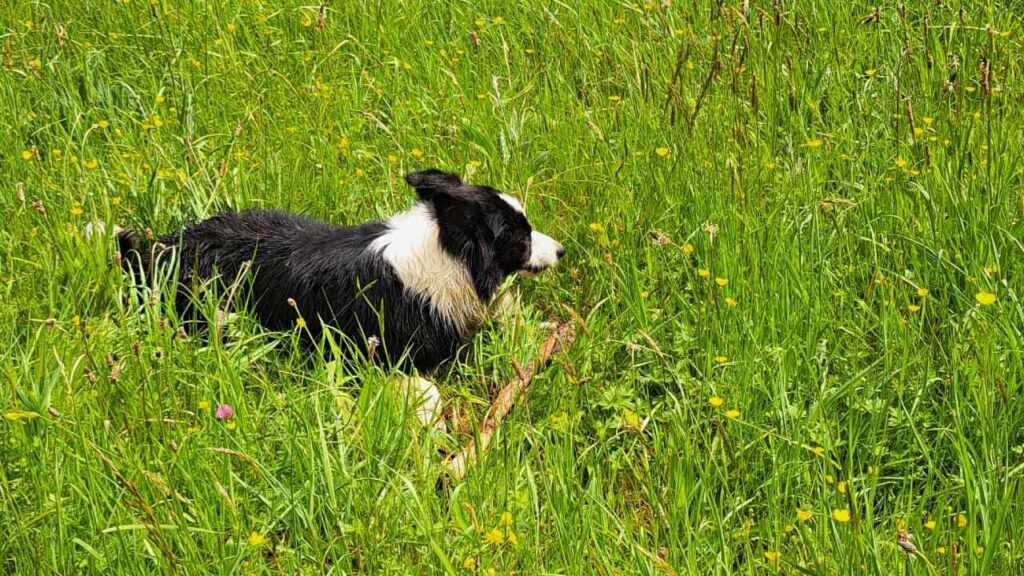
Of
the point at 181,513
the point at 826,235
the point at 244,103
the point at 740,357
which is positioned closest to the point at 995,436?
the point at 740,357

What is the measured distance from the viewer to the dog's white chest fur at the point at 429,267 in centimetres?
334

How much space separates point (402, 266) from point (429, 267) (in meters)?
0.09

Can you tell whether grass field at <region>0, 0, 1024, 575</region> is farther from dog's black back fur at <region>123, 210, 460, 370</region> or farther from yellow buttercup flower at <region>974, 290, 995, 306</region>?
dog's black back fur at <region>123, 210, 460, 370</region>

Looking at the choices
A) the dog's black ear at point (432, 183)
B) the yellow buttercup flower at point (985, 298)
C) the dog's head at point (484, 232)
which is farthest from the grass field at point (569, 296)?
the dog's black ear at point (432, 183)

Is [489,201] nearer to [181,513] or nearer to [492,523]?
[492,523]

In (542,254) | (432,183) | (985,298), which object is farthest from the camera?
(542,254)

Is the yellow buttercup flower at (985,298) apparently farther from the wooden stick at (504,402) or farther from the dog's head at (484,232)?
the dog's head at (484,232)

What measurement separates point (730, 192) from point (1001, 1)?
186cm

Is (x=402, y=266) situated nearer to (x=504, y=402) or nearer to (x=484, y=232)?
(x=484, y=232)

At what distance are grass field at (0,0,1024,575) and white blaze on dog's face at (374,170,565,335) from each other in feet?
0.60

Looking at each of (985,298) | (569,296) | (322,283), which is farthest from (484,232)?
(985,298)

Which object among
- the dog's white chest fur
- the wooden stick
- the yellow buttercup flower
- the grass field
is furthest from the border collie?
the yellow buttercup flower

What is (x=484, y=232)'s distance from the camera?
335 centimetres

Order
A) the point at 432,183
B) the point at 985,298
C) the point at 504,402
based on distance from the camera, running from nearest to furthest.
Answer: the point at 985,298 → the point at 504,402 → the point at 432,183
